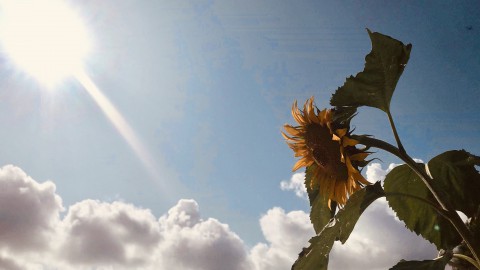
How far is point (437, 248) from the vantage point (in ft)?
7.77

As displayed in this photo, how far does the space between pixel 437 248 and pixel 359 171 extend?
0.60m

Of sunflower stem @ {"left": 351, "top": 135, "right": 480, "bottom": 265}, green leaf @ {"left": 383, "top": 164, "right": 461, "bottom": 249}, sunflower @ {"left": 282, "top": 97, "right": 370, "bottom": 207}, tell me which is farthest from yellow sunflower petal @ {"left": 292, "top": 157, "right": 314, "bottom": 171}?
sunflower stem @ {"left": 351, "top": 135, "right": 480, "bottom": 265}

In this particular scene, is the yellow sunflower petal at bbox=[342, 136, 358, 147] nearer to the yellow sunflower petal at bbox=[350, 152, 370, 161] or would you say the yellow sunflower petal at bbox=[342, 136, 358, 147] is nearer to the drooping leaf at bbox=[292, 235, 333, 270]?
the yellow sunflower petal at bbox=[350, 152, 370, 161]

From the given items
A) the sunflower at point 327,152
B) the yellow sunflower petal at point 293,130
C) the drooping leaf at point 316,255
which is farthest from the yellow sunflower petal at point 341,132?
the drooping leaf at point 316,255

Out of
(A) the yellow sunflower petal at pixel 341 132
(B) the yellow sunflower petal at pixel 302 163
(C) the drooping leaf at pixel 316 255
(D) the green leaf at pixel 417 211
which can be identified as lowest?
(C) the drooping leaf at pixel 316 255

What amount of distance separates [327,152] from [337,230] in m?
1.07

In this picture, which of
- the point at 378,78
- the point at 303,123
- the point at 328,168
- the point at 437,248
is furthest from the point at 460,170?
the point at 303,123

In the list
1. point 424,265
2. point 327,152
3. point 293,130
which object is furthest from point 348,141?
point 424,265

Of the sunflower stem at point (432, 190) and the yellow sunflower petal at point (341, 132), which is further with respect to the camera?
the yellow sunflower petal at point (341, 132)

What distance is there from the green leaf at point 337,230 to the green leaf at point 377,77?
18.5 inches

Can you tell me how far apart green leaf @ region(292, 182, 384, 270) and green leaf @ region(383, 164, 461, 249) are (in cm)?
46

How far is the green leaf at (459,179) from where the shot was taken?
2244 mm

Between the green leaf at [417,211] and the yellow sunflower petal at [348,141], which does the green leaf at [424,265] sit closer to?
the green leaf at [417,211]

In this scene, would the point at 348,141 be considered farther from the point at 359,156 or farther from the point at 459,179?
the point at 459,179
